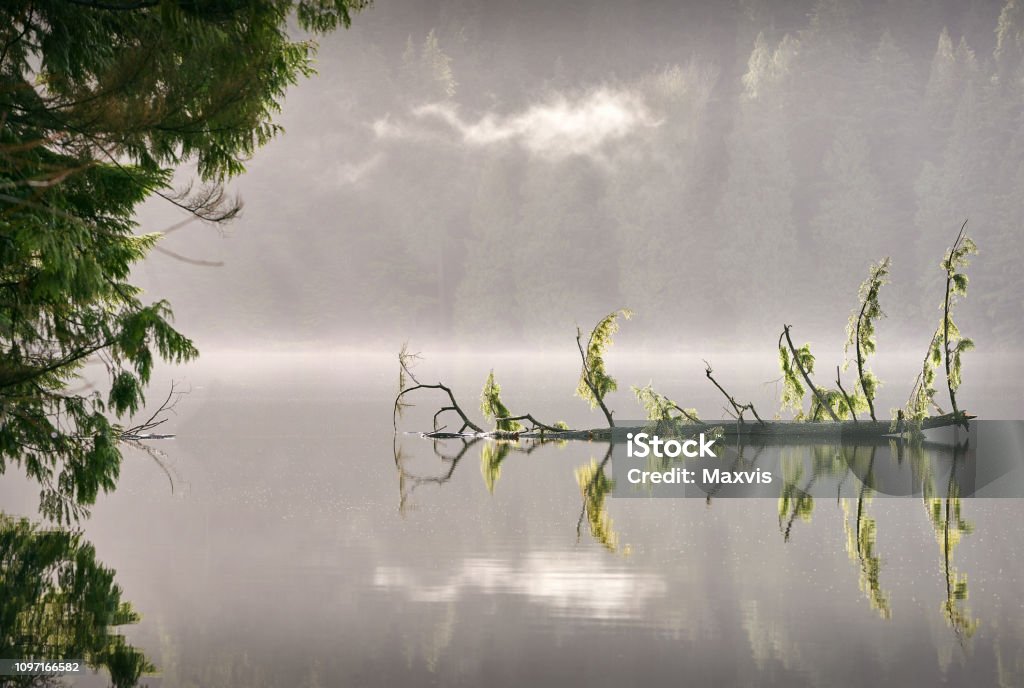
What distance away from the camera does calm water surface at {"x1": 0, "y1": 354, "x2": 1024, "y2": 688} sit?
7957 mm

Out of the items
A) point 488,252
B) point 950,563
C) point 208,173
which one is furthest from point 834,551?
point 488,252

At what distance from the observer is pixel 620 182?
137 metres

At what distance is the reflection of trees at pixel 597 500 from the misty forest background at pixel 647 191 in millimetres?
91962

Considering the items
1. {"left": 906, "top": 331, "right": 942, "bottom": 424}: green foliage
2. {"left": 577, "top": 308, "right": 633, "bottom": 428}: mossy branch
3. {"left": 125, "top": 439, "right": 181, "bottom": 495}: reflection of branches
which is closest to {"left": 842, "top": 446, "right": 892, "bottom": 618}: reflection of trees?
{"left": 906, "top": 331, "right": 942, "bottom": 424}: green foliage

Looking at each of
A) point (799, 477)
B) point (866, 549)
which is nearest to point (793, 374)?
point (799, 477)

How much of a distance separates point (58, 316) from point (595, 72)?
155237 millimetres

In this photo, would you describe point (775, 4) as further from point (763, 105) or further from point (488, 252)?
point (488, 252)

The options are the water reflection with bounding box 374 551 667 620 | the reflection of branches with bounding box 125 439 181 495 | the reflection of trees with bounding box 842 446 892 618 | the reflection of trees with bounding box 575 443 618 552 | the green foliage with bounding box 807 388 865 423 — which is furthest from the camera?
the green foliage with bounding box 807 388 865 423

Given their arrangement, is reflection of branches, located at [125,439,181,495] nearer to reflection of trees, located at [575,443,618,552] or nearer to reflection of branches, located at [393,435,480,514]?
reflection of branches, located at [393,435,480,514]

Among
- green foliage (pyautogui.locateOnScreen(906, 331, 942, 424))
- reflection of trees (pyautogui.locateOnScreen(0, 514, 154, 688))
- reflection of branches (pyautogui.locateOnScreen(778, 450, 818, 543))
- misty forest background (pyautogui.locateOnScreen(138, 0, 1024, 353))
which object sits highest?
misty forest background (pyautogui.locateOnScreen(138, 0, 1024, 353))

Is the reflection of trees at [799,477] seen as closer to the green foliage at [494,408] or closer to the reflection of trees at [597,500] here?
the reflection of trees at [597,500]

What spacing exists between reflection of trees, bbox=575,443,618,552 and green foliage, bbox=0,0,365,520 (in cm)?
451

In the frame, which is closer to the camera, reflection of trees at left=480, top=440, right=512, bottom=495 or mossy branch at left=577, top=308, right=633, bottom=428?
reflection of trees at left=480, top=440, right=512, bottom=495

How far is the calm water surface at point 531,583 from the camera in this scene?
26.1 feet
